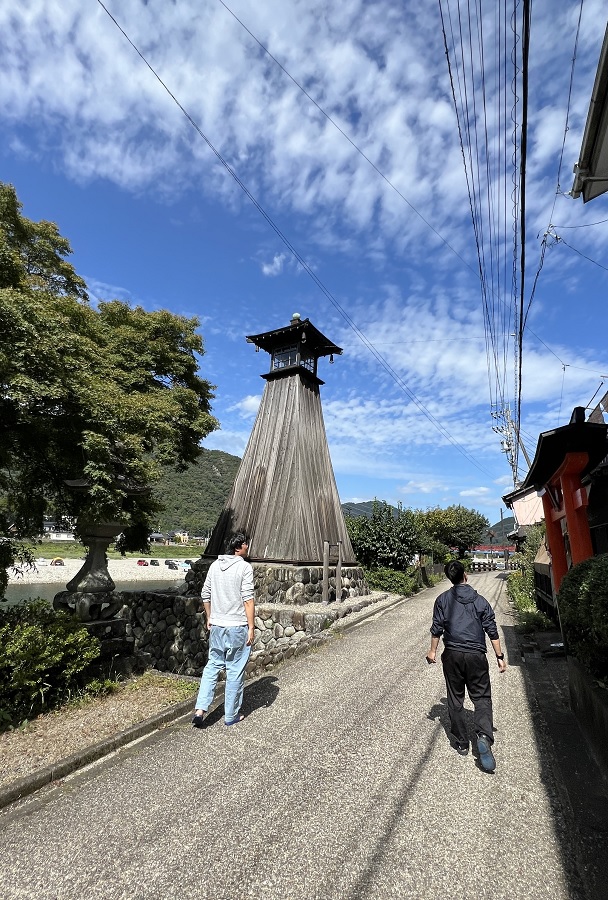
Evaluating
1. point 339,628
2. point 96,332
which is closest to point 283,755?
point 339,628

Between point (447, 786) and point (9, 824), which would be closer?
point (9, 824)

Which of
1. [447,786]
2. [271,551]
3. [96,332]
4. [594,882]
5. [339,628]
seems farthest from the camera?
[271,551]

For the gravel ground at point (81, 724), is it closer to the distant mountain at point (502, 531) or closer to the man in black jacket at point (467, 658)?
the man in black jacket at point (467, 658)

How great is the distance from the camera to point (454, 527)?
131 ft

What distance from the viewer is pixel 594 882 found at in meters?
2.53

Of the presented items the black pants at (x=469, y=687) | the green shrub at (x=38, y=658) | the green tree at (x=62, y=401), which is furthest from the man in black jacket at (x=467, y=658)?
the green tree at (x=62, y=401)

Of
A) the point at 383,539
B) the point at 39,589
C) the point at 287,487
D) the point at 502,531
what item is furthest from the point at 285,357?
the point at 502,531

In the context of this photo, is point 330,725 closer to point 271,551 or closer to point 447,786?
point 447,786

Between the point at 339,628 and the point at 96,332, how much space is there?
912 cm

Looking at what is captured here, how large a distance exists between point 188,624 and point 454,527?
32552mm

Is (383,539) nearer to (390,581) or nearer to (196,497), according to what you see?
(390,581)

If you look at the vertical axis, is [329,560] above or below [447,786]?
above

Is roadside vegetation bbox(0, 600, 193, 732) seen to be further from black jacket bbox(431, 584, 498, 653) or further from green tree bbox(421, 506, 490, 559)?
green tree bbox(421, 506, 490, 559)

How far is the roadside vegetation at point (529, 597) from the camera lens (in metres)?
10.6
